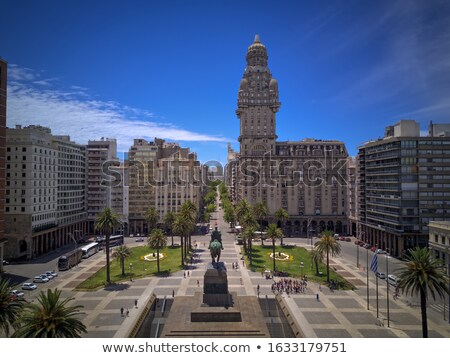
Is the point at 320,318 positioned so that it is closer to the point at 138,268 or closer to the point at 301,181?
the point at 138,268

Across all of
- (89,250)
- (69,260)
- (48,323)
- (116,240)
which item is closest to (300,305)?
(48,323)

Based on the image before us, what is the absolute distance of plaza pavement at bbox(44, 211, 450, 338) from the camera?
38.8m

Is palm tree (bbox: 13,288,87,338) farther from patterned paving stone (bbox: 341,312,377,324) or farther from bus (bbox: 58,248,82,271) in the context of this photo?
bus (bbox: 58,248,82,271)

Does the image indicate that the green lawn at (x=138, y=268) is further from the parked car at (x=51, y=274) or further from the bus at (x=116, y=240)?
the bus at (x=116, y=240)

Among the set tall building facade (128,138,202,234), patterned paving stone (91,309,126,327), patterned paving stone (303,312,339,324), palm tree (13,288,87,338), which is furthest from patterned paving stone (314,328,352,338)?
tall building facade (128,138,202,234)

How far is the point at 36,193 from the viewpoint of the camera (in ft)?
263

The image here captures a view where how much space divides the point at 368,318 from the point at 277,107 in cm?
9382

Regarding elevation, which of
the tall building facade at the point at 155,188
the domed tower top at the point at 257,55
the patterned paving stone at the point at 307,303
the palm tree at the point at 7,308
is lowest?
the patterned paving stone at the point at 307,303

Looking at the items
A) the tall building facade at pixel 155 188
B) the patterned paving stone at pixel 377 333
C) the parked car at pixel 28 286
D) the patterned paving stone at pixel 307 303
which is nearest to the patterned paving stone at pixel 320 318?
the patterned paving stone at pixel 307 303

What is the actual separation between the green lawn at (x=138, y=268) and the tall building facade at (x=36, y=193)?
57.7 feet

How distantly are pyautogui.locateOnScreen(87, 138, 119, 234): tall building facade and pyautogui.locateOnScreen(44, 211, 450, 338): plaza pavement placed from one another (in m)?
47.2

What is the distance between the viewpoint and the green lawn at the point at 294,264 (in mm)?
61062

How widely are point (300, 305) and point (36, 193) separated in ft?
218
